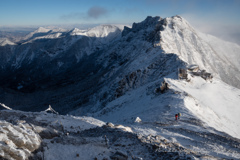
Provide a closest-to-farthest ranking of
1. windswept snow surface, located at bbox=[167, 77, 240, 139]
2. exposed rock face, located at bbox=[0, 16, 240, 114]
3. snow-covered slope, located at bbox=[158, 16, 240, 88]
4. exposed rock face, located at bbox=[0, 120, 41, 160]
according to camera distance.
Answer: exposed rock face, located at bbox=[0, 120, 41, 160] → windswept snow surface, located at bbox=[167, 77, 240, 139] → exposed rock face, located at bbox=[0, 16, 240, 114] → snow-covered slope, located at bbox=[158, 16, 240, 88]

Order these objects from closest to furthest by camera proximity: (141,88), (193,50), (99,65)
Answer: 1. (141,88)
2. (193,50)
3. (99,65)

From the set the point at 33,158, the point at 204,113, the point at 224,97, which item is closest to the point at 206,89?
the point at 224,97

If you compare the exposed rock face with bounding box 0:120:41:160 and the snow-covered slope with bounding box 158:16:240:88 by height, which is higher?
the snow-covered slope with bounding box 158:16:240:88

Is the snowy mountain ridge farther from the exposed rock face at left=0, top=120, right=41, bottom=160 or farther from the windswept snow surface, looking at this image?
the exposed rock face at left=0, top=120, right=41, bottom=160

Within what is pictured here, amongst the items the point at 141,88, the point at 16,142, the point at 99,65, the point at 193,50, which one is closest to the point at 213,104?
the point at 141,88

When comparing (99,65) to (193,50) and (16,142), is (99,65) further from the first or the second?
(16,142)

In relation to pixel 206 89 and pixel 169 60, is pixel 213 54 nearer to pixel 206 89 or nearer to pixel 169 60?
pixel 169 60

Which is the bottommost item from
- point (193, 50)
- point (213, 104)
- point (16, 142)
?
point (213, 104)

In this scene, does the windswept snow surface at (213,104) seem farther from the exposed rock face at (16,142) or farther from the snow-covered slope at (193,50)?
the snow-covered slope at (193,50)

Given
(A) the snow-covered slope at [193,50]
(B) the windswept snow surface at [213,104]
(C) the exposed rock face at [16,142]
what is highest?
(A) the snow-covered slope at [193,50]

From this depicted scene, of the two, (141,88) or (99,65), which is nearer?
(141,88)

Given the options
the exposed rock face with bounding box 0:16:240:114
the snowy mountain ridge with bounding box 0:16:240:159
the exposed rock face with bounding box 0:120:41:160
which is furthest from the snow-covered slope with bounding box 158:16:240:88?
the exposed rock face with bounding box 0:120:41:160

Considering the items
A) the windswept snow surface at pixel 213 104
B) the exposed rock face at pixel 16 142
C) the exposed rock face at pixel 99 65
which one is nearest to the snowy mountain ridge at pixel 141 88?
the windswept snow surface at pixel 213 104
